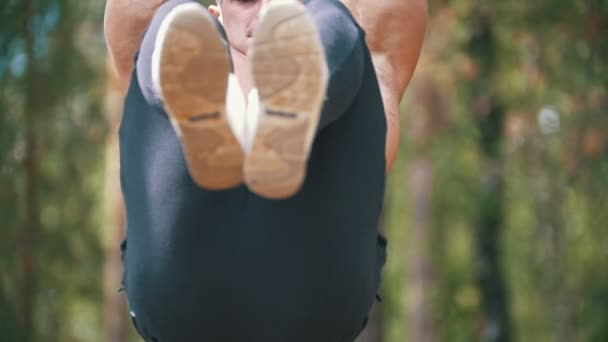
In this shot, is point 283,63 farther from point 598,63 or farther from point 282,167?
point 598,63

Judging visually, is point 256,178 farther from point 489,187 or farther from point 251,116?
point 489,187

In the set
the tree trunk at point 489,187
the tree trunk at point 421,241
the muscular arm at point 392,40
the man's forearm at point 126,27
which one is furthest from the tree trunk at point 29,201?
the muscular arm at point 392,40

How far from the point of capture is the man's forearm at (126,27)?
242 cm

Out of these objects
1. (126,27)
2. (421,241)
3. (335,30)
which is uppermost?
(335,30)

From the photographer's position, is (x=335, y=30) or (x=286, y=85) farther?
(x=335, y=30)

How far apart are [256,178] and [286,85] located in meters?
0.17

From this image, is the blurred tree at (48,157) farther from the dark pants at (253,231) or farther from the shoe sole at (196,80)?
the shoe sole at (196,80)

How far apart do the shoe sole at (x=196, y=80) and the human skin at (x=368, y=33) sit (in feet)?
1.39

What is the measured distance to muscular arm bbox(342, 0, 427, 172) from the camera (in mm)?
2551

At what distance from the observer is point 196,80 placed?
191cm

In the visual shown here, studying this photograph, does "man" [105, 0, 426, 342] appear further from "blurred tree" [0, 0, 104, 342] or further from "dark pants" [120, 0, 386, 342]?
"blurred tree" [0, 0, 104, 342]

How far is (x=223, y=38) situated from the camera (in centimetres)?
198

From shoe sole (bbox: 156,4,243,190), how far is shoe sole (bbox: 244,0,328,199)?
0.21ft

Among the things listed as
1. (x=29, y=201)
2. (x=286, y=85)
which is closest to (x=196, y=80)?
(x=286, y=85)
